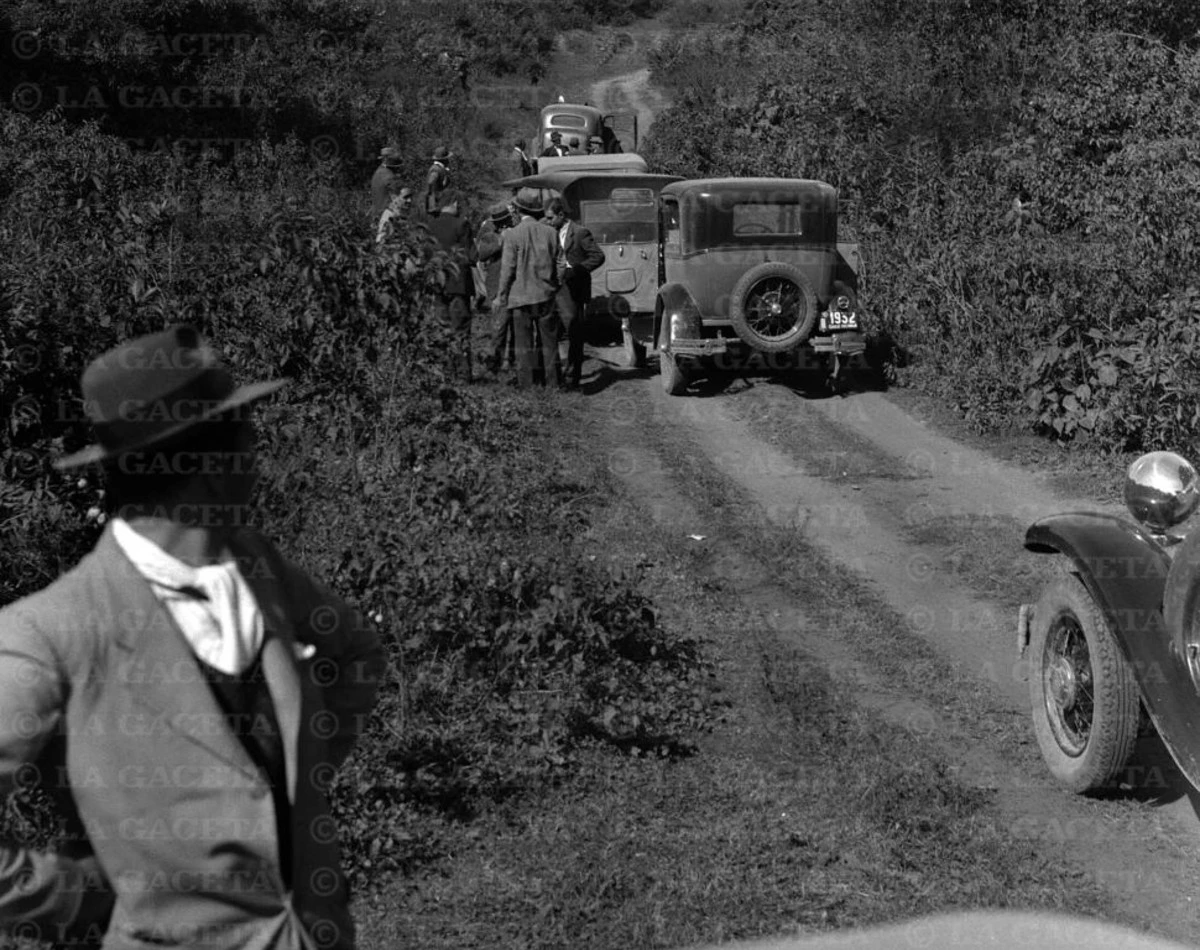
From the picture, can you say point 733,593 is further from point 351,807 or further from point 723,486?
point 351,807

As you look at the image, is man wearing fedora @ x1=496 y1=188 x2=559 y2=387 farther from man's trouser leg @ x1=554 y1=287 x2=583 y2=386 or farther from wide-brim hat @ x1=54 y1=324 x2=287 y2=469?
wide-brim hat @ x1=54 y1=324 x2=287 y2=469

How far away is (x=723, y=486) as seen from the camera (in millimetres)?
10242

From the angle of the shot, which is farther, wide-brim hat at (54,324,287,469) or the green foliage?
the green foliage

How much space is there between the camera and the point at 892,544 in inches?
351

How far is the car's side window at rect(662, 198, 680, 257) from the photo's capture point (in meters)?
13.9

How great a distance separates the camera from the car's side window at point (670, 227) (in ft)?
45.7

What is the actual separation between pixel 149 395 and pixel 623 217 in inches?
556

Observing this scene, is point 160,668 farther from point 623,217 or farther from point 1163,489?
point 623,217

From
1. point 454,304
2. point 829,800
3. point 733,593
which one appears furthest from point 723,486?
point 829,800

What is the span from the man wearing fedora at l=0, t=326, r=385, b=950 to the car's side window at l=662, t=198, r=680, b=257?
1182 centimetres

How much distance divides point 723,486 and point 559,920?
6.08 metres

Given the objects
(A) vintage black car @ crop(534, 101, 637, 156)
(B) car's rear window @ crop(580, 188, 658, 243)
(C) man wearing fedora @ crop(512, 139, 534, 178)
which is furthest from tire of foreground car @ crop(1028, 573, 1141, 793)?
(A) vintage black car @ crop(534, 101, 637, 156)

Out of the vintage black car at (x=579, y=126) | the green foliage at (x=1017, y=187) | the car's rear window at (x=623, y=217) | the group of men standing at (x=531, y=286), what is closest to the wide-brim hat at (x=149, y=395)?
the green foliage at (x=1017, y=187)

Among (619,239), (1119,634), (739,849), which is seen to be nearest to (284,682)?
(739,849)
